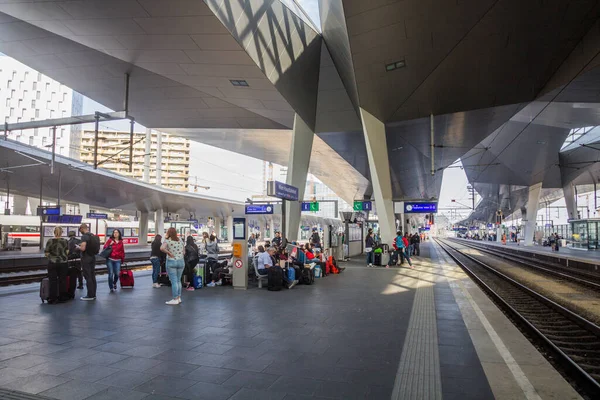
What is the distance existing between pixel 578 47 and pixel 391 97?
6312 mm

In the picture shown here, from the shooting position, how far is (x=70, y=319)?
658cm

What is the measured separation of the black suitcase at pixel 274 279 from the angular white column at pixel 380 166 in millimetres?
9907

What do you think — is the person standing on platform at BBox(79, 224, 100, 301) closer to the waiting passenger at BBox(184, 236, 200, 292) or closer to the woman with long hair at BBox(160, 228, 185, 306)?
the woman with long hair at BBox(160, 228, 185, 306)

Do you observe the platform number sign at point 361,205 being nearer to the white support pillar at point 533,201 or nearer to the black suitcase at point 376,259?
the black suitcase at point 376,259

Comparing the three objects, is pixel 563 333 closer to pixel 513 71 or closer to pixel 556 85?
pixel 513 71

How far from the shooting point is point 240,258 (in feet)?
33.9

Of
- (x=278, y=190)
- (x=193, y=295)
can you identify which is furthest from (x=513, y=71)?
(x=193, y=295)

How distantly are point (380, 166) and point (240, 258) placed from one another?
34.0ft

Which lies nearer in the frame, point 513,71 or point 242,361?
point 242,361

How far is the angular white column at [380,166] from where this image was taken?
1808 centimetres

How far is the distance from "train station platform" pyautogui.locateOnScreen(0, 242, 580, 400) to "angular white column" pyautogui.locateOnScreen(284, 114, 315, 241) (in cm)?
1007

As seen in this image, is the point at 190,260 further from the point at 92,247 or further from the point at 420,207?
the point at 420,207

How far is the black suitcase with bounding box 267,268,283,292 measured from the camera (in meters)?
10.1

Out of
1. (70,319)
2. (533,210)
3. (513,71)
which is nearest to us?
(70,319)
